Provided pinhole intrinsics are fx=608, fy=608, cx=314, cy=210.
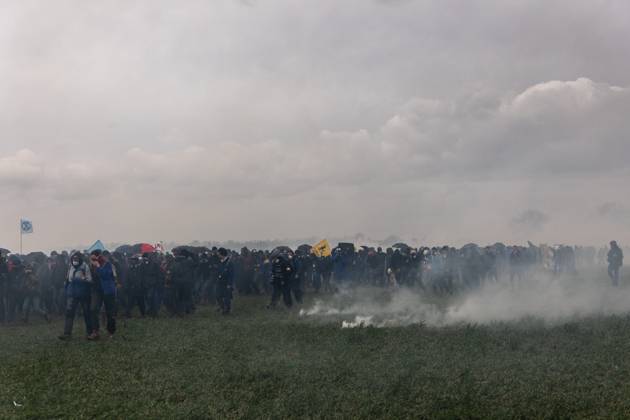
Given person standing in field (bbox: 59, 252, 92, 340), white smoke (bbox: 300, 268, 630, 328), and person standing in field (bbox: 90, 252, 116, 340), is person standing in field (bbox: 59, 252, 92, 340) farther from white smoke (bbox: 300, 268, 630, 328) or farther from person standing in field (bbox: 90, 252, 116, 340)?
white smoke (bbox: 300, 268, 630, 328)

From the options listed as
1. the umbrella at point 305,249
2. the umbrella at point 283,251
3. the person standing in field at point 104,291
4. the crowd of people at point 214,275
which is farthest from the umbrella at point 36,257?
the umbrella at point 305,249

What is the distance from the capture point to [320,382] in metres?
11.9

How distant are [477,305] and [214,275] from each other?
33.8 ft

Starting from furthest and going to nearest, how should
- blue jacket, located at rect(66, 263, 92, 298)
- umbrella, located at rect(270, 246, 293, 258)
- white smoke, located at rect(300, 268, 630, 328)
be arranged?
umbrella, located at rect(270, 246, 293, 258) < white smoke, located at rect(300, 268, 630, 328) < blue jacket, located at rect(66, 263, 92, 298)

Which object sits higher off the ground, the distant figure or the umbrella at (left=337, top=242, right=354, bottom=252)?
the umbrella at (left=337, top=242, right=354, bottom=252)

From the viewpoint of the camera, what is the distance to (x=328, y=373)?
12.5 m

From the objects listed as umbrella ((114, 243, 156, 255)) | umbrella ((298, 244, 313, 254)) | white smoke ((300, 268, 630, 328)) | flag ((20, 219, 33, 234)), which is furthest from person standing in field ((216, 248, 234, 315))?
flag ((20, 219, 33, 234))

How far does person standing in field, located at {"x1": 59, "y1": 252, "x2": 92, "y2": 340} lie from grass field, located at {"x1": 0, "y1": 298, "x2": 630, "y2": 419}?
1.88 ft

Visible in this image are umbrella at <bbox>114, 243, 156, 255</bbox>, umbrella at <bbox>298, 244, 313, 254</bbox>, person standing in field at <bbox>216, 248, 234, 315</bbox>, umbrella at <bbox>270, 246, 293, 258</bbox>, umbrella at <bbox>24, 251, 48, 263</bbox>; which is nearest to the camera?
person standing in field at <bbox>216, 248, 234, 315</bbox>

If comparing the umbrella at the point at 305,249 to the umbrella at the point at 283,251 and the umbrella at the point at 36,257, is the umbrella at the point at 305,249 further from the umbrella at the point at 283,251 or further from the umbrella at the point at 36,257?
the umbrella at the point at 36,257

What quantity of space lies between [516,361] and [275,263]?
12340 millimetres

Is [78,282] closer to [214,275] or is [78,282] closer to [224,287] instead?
[224,287]

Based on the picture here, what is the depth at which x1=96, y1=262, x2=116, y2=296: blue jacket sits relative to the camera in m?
17.5

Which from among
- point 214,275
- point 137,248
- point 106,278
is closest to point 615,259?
point 214,275
